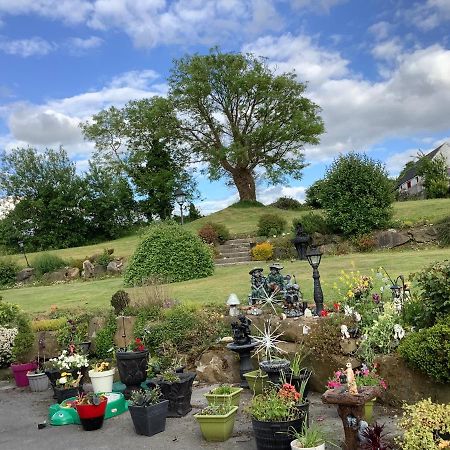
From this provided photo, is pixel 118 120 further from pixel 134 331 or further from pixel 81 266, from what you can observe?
pixel 134 331

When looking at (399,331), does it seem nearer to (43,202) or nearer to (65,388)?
(65,388)

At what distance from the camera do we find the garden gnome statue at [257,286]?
31.0ft

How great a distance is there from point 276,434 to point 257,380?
7.03 feet

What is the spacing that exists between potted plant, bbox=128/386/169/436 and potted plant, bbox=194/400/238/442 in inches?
27.7

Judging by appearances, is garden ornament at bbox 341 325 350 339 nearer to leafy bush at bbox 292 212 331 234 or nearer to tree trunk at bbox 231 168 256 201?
leafy bush at bbox 292 212 331 234

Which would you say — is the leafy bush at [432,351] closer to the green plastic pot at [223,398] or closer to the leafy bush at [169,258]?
the green plastic pot at [223,398]

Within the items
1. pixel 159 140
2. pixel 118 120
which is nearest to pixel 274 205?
pixel 159 140

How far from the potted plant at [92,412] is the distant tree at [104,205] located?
2932 cm

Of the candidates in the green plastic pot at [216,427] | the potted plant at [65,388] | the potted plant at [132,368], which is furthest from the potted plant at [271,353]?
the potted plant at [65,388]

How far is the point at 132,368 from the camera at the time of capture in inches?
325

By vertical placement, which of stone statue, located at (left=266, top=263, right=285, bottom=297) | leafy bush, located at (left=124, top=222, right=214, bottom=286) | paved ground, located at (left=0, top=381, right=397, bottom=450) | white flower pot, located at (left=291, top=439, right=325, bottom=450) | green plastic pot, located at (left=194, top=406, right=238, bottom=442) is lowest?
paved ground, located at (left=0, top=381, right=397, bottom=450)

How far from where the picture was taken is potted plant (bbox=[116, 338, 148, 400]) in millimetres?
8219

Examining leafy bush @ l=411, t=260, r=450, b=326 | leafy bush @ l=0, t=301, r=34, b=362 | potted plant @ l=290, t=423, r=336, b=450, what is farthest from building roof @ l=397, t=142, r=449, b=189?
potted plant @ l=290, t=423, r=336, b=450

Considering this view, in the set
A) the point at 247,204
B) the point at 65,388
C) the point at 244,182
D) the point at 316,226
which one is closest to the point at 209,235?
the point at 316,226
